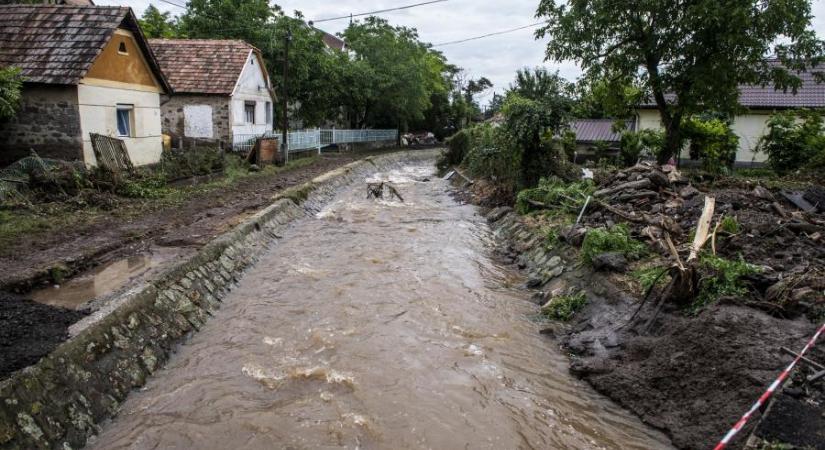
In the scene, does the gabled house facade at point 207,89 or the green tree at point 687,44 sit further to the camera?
the gabled house facade at point 207,89

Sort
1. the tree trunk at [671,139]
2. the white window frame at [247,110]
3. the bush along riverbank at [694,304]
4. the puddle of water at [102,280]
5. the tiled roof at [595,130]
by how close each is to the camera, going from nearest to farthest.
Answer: the bush along riverbank at [694,304], the puddle of water at [102,280], the tree trunk at [671,139], the white window frame at [247,110], the tiled roof at [595,130]

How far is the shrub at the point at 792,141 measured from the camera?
660 inches

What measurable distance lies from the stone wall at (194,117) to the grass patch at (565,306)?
18171mm

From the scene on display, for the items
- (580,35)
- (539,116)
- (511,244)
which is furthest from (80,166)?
(580,35)

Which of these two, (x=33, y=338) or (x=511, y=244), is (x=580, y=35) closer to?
(x=511, y=244)

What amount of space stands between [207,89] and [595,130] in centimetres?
1976

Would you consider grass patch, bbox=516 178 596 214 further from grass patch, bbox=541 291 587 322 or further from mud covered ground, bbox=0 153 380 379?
mud covered ground, bbox=0 153 380 379

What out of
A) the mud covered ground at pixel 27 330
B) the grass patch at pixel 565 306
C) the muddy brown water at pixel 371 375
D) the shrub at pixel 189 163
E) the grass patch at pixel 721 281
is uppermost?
the shrub at pixel 189 163

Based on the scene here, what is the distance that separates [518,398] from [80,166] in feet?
41.1

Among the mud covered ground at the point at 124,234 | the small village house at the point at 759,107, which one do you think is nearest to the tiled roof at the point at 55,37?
the mud covered ground at the point at 124,234

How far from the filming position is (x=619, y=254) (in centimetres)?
828

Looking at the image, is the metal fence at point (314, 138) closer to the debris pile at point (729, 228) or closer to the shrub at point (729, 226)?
the debris pile at point (729, 228)

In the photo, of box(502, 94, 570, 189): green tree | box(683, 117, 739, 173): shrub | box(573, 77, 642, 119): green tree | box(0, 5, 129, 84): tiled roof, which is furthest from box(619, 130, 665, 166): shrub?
box(0, 5, 129, 84): tiled roof

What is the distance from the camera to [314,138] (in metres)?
29.8
